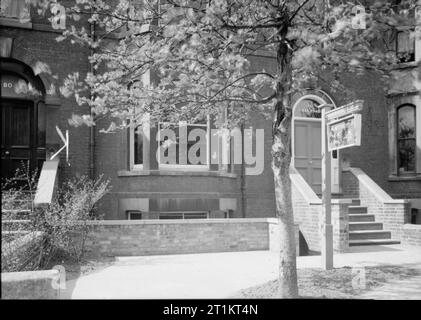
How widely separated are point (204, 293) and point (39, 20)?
29.7 feet

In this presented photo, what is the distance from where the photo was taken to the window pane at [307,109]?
53.2ft

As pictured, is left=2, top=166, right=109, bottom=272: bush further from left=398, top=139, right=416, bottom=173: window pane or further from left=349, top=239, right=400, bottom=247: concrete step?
left=398, top=139, right=416, bottom=173: window pane

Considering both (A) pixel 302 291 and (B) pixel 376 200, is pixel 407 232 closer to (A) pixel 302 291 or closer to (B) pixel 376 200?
(B) pixel 376 200

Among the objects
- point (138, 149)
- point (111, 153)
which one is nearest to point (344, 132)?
point (138, 149)

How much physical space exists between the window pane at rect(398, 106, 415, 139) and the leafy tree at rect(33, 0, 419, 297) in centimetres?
929

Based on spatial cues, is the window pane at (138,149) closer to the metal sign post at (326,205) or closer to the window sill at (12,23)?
the window sill at (12,23)

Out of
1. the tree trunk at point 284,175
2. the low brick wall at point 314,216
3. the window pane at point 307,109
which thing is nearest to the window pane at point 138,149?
the low brick wall at point 314,216

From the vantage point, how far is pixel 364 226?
43.3 feet

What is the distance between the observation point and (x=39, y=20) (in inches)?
496

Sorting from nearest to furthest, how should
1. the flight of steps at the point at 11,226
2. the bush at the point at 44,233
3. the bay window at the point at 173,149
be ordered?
1. the bush at the point at 44,233
2. the flight of steps at the point at 11,226
3. the bay window at the point at 173,149

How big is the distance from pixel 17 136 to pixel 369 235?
9839 mm

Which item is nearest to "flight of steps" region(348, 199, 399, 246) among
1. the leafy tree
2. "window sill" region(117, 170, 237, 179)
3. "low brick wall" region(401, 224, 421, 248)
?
"low brick wall" region(401, 224, 421, 248)

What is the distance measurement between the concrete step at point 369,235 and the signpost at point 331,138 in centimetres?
374

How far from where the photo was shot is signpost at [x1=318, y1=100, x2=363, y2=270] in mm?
8016
